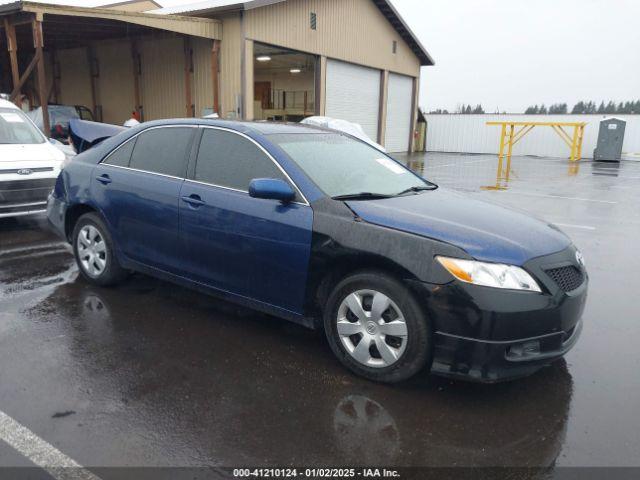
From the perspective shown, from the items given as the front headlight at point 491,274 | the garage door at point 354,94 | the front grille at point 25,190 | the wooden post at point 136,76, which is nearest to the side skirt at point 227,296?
the front headlight at point 491,274

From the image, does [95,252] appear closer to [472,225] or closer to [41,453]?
[41,453]

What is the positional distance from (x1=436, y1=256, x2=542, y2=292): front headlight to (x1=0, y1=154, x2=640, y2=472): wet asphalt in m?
0.74

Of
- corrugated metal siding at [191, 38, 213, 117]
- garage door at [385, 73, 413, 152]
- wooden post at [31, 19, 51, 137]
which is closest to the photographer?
wooden post at [31, 19, 51, 137]

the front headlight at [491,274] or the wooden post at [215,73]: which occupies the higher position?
the wooden post at [215,73]

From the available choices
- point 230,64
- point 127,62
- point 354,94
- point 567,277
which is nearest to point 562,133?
point 354,94

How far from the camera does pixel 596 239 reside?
7.46 meters

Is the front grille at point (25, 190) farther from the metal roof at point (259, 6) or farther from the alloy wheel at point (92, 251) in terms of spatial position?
the metal roof at point (259, 6)

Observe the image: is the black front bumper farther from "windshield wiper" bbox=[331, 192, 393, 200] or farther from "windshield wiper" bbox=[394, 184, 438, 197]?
"windshield wiper" bbox=[394, 184, 438, 197]

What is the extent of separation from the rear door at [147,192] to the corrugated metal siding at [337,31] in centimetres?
1189

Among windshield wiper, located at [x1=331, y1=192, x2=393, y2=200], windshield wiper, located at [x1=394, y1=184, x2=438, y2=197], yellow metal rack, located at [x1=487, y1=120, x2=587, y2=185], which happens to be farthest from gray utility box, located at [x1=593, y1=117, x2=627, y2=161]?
windshield wiper, located at [x1=331, y1=192, x2=393, y2=200]

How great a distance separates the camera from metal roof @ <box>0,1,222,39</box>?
11273 millimetres

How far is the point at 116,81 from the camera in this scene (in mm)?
19047

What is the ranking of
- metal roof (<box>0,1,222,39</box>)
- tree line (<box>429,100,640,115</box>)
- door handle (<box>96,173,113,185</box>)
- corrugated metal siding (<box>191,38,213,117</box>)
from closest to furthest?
door handle (<box>96,173,113,185</box>) → metal roof (<box>0,1,222,39</box>) → corrugated metal siding (<box>191,38,213,117</box>) → tree line (<box>429,100,640,115</box>)

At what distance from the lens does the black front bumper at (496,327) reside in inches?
114
